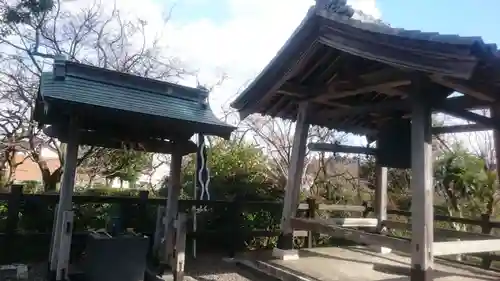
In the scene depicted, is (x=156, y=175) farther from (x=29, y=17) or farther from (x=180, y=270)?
(x=180, y=270)

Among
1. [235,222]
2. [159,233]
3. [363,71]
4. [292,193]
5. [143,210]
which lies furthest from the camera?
[235,222]

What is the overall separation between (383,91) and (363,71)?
0.41m

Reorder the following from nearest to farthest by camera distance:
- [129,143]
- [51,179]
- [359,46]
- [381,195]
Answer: [359,46] < [129,143] < [381,195] < [51,179]

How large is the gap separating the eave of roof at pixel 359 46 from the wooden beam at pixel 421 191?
0.63m

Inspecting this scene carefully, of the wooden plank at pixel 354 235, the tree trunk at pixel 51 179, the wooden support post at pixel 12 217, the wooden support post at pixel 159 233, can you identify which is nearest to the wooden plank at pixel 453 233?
the wooden plank at pixel 354 235

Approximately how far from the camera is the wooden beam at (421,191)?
4.10m

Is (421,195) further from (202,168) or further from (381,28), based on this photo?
(202,168)

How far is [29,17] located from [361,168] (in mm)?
11495

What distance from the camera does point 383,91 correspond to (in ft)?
17.2

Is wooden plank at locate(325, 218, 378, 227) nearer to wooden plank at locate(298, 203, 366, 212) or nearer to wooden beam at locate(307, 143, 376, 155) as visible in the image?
wooden plank at locate(298, 203, 366, 212)

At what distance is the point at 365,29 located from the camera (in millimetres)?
4406

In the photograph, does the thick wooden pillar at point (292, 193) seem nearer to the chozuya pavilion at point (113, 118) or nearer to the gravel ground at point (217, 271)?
the gravel ground at point (217, 271)

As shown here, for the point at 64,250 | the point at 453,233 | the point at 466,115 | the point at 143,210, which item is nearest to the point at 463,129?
the point at 466,115

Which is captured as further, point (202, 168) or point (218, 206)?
point (218, 206)
